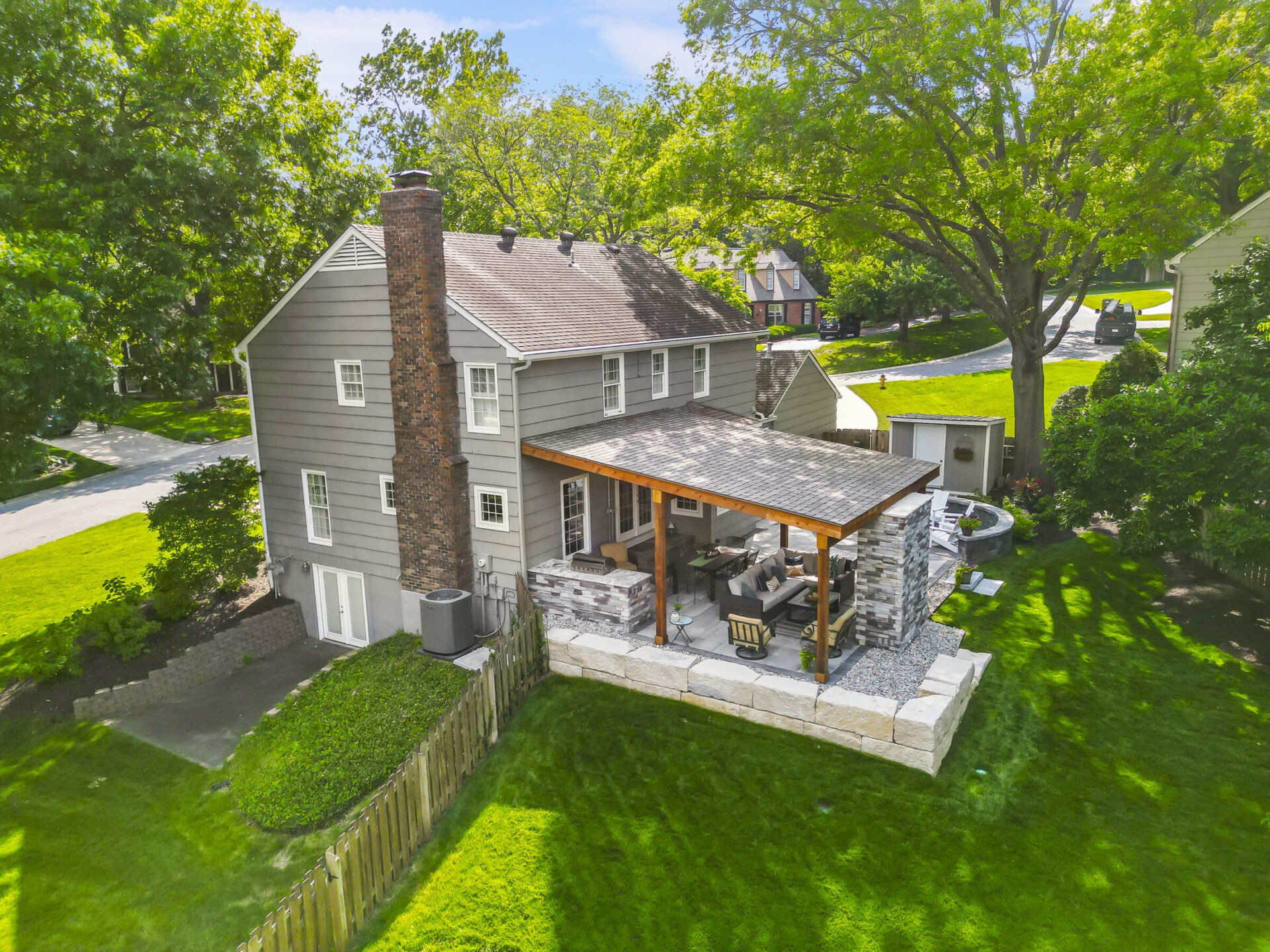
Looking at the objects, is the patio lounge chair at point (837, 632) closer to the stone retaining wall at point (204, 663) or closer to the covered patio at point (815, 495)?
the covered patio at point (815, 495)

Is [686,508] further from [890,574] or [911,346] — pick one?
[911,346]

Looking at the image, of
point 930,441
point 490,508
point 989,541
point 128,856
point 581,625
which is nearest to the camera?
point 128,856

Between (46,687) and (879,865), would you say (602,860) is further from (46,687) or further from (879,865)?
(46,687)

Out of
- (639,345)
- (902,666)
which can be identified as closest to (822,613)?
(902,666)

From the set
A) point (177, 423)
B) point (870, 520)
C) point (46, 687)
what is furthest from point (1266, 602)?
point (177, 423)

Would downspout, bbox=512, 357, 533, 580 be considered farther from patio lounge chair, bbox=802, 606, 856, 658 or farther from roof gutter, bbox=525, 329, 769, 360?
patio lounge chair, bbox=802, 606, 856, 658

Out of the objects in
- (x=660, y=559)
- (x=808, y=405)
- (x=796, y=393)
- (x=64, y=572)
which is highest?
(x=796, y=393)

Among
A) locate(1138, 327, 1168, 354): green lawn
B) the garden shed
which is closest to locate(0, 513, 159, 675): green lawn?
the garden shed
